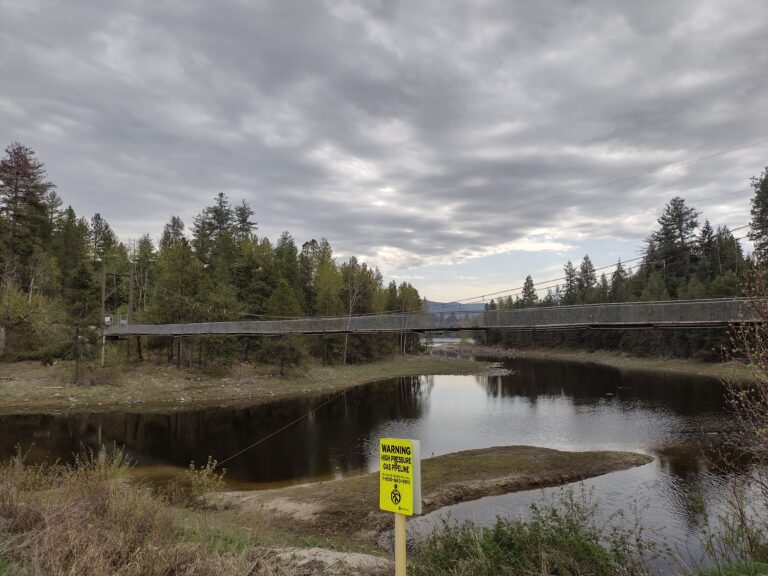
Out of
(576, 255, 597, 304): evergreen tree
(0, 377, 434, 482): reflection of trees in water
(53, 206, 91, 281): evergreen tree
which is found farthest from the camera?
(576, 255, 597, 304): evergreen tree

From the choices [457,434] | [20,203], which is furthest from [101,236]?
[457,434]

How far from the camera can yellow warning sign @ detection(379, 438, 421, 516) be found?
5.02 m

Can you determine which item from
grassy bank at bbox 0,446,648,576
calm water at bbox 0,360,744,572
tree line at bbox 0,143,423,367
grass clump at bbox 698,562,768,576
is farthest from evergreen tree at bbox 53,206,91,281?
grass clump at bbox 698,562,768,576

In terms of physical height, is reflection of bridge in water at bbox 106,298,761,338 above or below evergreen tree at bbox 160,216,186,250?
below

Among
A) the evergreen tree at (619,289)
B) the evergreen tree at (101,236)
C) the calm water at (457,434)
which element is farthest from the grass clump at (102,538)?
the evergreen tree at (619,289)

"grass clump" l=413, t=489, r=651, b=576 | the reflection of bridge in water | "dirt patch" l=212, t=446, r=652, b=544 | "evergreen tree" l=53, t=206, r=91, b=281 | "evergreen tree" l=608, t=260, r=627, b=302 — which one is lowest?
"dirt patch" l=212, t=446, r=652, b=544

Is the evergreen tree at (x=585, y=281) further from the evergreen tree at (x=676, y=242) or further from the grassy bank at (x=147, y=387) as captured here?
the grassy bank at (x=147, y=387)

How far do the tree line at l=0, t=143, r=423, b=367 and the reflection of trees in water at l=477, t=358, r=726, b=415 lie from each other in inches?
825

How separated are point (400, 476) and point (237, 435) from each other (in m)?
25.8

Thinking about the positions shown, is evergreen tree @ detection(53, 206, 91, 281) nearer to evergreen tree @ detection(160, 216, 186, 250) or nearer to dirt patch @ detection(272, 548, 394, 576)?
evergreen tree @ detection(160, 216, 186, 250)

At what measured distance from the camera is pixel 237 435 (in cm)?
2830

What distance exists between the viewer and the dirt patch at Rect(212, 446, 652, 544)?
14.2 meters

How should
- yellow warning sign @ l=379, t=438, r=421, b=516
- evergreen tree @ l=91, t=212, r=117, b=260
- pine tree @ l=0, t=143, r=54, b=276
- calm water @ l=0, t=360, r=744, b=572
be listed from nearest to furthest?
yellow warning sign @ l=379, t=438, r=421, b=516, calm water @ l=0, t=360, r=744, b=572, pine tree @ l=0, t=143, r=54, b=276, evergreen tree @ l=91, t=212, r=117, b=260

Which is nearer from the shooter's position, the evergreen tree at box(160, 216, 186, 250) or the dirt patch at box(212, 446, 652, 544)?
the dirt patch at box(212, 446, 652, 544)
